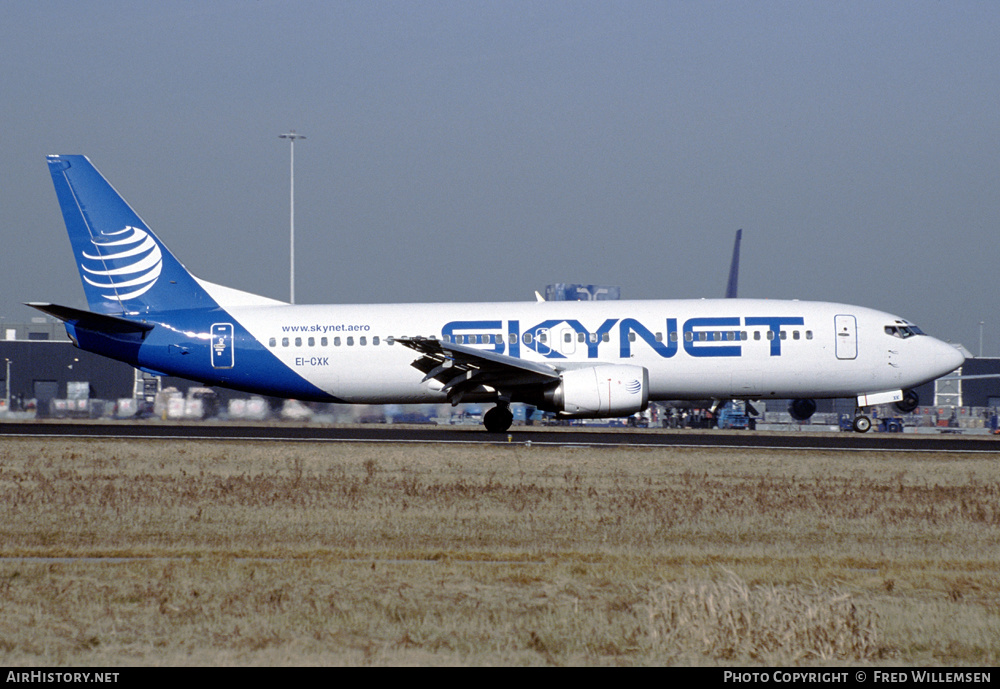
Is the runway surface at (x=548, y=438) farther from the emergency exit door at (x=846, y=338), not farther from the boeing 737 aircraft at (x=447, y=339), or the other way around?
the emergency exit door at (x=846, y=338)

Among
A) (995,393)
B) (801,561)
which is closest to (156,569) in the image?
(801,561)

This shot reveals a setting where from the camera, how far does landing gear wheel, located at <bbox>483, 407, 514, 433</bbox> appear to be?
33406 millimetres

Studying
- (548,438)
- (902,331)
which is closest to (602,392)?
(548,438)

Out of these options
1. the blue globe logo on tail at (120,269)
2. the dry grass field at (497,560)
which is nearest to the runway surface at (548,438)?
the dry grass field at (497,560)

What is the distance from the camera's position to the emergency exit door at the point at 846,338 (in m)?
33.2

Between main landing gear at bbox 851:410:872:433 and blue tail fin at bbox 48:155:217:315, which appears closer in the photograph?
blue tail fin at bbox 48:155:217:315

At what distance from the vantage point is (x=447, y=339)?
1313 inches

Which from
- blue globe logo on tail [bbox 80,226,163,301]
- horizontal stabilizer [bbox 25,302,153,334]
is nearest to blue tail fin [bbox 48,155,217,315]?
blue globe logo on tail [bbox 80,226,163,301]

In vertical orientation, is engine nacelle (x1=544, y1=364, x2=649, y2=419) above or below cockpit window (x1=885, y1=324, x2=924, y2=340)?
below

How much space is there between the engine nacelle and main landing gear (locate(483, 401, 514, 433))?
8.95 feet

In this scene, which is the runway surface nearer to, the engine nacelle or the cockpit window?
the engine nacelle

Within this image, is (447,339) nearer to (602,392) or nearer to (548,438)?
(548,438)

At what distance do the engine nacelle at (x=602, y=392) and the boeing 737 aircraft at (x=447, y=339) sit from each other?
72 centimetres
